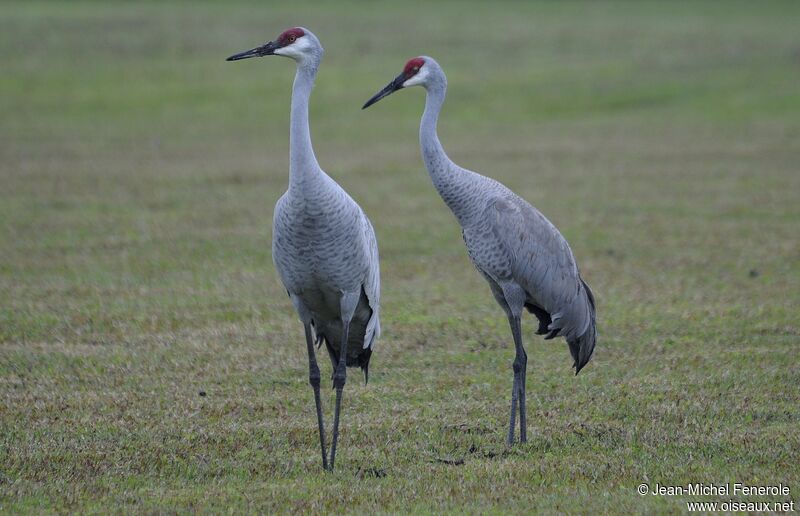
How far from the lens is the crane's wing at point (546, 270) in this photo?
6367 mm

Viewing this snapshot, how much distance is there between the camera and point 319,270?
5.84m

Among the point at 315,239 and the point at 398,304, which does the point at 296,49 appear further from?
the point at 398,304

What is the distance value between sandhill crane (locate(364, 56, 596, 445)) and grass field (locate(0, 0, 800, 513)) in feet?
1.86

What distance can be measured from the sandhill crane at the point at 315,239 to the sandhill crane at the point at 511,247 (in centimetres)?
61

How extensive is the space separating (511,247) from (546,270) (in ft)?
0.95

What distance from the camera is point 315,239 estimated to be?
19.0 ft

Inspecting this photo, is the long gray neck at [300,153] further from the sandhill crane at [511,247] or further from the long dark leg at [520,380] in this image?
the long dark leg at [520,380]

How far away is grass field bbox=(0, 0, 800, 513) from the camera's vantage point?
5613mm

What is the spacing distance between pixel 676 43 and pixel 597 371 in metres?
27.5

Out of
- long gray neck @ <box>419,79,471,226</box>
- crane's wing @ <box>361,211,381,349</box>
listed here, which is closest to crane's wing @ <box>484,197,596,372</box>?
long gray neck @ <box>419,79,471,226</box>

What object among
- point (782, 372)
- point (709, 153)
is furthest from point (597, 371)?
point (709, 153)

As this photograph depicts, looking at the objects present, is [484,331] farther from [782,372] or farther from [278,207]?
[278,207]

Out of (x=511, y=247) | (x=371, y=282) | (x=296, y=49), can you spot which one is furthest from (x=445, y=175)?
(x=296, y=49)

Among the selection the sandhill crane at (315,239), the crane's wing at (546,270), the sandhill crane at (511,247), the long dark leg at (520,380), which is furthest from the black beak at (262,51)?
the long dark leg at (520,380)
